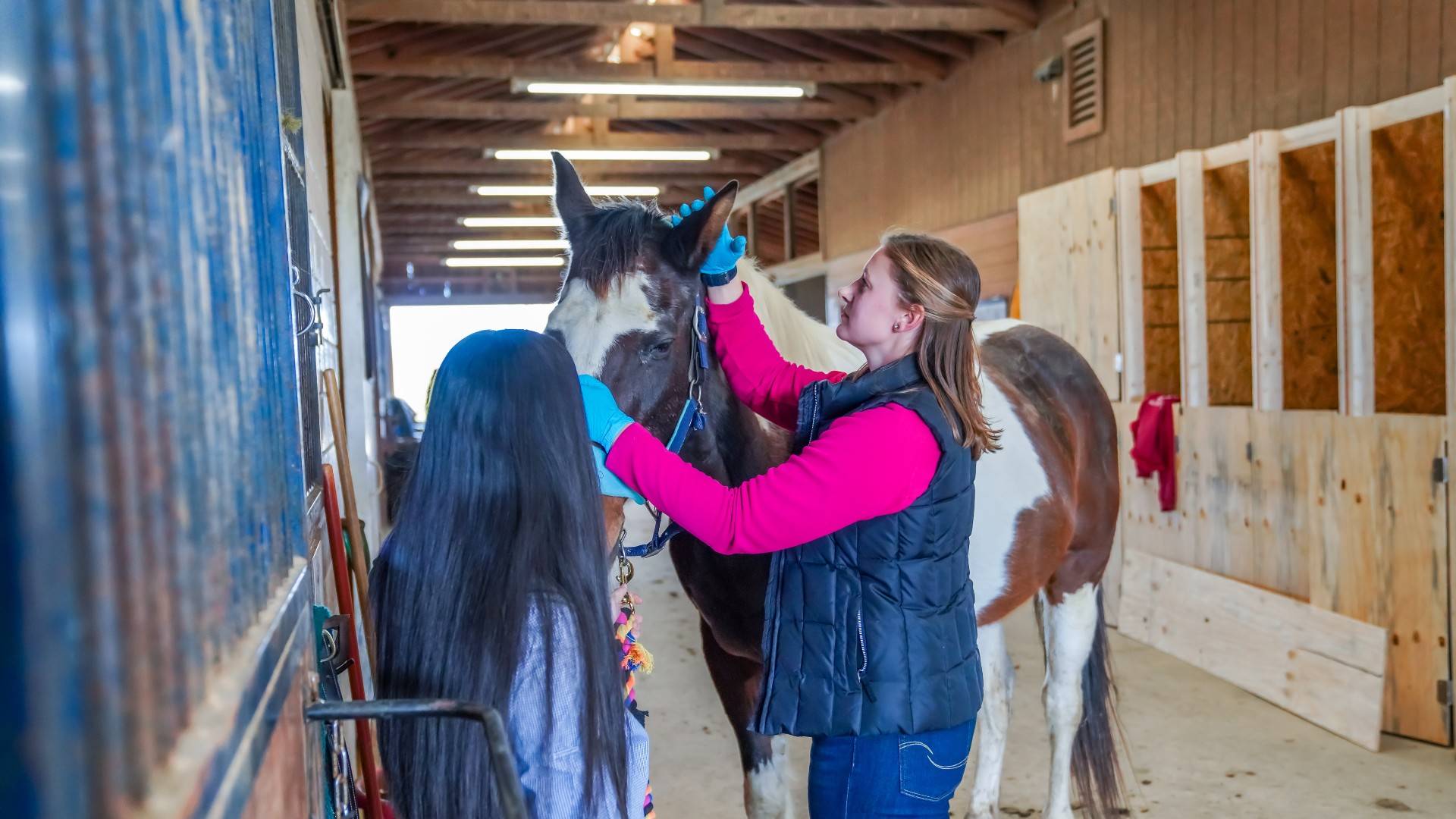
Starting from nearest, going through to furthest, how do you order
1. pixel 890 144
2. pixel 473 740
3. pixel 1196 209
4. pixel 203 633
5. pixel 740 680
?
pixel 203 633 < pixel 473 740 < pixel 740 680 < pixel 1196 209 < pixel 890 144

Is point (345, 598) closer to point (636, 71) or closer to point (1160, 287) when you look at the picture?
point (1160, 287)

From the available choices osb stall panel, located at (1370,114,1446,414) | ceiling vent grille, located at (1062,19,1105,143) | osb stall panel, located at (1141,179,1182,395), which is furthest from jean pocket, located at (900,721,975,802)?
ceiling vent grille, located at (1062,19,1105,143)

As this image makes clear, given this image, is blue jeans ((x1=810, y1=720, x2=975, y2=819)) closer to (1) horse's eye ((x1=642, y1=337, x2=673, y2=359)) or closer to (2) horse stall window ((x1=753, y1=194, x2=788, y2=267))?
(1) horse's eye ((x1=642, y1=337, x2=673, y2=359))

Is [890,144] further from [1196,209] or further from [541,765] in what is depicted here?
[541,765]

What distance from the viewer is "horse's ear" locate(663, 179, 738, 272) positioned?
1.61m

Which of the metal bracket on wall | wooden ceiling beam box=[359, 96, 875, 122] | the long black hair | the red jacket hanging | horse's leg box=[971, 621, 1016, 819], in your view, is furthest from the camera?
wooden ceiling beam box=[359, 96, 875, 122]

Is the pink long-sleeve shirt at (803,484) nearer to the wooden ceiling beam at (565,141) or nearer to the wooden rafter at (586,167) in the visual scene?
the wooden ceiling beam at (565,141)

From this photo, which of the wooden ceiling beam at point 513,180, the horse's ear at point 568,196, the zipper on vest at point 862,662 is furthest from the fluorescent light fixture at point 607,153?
the zipper on vest at point 862,662

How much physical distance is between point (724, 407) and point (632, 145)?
22.6ft

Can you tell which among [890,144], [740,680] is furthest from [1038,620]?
[890,144]

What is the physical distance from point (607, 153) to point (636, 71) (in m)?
1.79

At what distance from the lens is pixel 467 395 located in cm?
100

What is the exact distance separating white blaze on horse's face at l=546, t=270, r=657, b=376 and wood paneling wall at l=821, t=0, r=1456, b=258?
2456 millimetres

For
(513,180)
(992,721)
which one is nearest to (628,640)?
(992,721)
